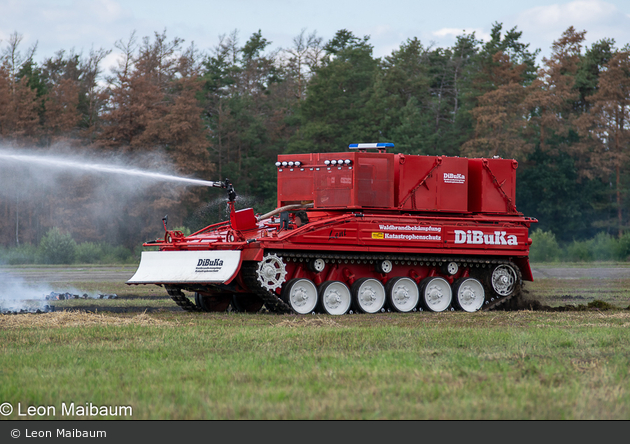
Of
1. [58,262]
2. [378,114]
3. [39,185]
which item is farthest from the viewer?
[378,114]

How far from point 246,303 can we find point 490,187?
20.0ft

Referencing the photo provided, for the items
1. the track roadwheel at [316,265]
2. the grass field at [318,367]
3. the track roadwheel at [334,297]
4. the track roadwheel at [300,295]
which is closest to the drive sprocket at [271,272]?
the track roadwheel at [300,295]

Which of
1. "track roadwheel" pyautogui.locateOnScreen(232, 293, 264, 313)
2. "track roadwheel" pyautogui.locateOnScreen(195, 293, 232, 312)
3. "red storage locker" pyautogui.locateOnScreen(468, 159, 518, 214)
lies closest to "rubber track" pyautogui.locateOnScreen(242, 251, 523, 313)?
"red storage locker" pyautogui.locateOnScreen(468, 159, 518, 214)

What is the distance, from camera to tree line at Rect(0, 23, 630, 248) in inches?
2165

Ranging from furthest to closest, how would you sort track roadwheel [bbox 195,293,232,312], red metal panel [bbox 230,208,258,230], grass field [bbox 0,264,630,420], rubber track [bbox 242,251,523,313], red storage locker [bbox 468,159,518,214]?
red storage locker [bbox 468,159,518,214] → track roadwheel [bbox 195,293,232,312] → red metal panel [bbox 230,208,258,230] → rubber track [bbox 242,251,523,313] → grass field [bbox 0,264,630,420]

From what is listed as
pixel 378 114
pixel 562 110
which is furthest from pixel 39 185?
pixel 562 110

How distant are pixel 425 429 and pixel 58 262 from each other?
137 ft

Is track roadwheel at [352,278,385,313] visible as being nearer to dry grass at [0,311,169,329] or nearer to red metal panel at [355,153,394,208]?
red metal panel at [355,153,394,208]

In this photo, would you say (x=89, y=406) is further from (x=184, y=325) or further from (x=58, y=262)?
(x=58, y=262)

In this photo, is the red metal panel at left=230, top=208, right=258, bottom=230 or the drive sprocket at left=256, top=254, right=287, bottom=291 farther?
the red metal panel at left=230, top=208, right=258, bottom=230

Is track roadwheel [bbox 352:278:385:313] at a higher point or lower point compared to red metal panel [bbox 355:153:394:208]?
lower

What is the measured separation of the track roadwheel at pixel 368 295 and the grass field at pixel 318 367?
2789mm

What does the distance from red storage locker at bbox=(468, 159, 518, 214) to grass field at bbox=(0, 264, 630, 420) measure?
532 cm

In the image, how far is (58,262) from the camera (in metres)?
45.0
